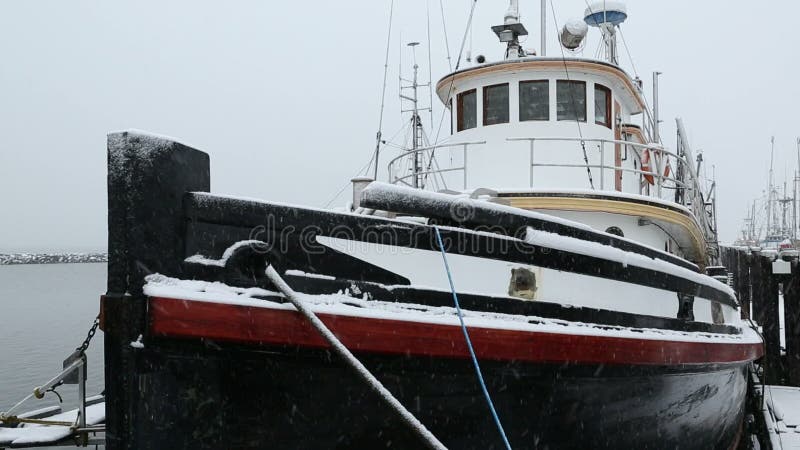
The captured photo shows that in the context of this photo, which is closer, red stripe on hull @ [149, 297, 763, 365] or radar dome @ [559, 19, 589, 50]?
red stripe on hull @ [149, 297, 763, 365]

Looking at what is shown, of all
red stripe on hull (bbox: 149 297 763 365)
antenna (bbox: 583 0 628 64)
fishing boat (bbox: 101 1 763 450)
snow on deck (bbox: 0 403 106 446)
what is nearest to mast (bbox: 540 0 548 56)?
antenna (bbox: 583 0 628 64)

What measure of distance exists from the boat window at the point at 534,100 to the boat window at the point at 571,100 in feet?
0.44

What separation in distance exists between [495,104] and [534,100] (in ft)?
1.48

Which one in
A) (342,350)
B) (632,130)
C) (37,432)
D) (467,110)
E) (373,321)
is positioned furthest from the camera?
(632,130)

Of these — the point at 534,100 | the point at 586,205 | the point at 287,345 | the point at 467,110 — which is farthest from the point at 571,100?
the point at 287,345

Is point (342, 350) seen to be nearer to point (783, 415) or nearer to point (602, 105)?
point (602, 105)

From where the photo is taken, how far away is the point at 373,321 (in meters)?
3.17

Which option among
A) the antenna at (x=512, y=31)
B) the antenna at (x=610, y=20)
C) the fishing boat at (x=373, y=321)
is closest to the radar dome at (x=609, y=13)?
the antenna at (x=610, y=20)

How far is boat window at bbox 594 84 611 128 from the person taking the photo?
7.36 meters

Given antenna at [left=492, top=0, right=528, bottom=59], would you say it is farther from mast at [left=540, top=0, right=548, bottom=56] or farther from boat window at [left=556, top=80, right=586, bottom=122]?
boat window at [left=556, top=80, right=586, bottom=122]

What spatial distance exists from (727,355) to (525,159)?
281 cm

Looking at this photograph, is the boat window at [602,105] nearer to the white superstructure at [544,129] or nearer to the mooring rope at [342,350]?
the white superstructure at [544,129]

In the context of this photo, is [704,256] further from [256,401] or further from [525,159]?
[256,401]

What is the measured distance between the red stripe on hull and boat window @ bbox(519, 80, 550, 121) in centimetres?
374
